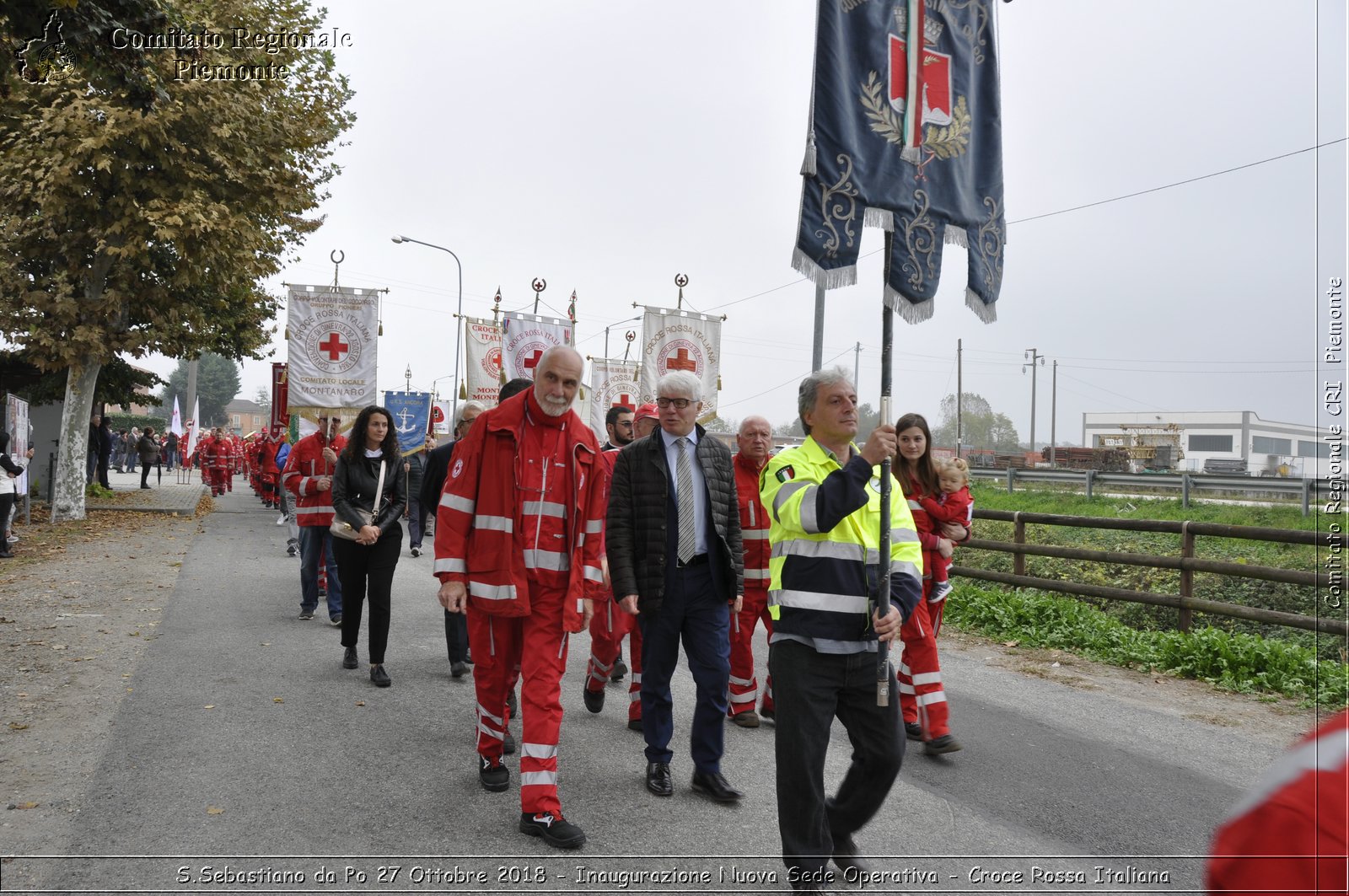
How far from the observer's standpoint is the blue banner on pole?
19.7 metres

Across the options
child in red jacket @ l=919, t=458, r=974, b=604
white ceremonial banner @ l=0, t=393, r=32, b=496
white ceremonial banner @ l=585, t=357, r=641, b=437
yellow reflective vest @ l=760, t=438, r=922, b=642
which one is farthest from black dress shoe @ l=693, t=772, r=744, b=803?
white ceremonial banner @ l=585, t=357, r=641, b=437

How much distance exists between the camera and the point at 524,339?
1565cm

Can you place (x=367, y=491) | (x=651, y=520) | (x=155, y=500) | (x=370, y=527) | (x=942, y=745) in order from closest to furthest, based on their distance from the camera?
(x=651, y=520), (x=942, y=745), (x=370, y=527), (x=367, y=491), (x=155, y=500)

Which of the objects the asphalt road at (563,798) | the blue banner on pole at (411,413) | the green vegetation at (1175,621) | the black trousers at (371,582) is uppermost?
the blue banner on pole at (411,413)

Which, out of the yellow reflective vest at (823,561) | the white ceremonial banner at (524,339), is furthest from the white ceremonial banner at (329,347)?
the yellow reflective vest at (823,561)

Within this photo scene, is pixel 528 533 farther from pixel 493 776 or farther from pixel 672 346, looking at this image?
pixel 672 346

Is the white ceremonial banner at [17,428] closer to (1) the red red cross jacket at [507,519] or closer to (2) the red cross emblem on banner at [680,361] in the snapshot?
(2) the red cross emblem on banner at [680,361]

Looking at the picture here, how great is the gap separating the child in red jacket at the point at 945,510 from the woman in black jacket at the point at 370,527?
3.76 meters

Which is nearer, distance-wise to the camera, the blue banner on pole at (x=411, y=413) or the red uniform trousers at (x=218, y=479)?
the blue banner on pole at (x=411, y=413)

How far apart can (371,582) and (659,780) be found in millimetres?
3151

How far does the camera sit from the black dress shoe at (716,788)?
4.51 metres

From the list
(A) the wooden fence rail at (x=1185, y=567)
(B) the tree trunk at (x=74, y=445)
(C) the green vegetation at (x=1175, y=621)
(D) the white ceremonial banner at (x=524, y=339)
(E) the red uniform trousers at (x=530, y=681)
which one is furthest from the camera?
(B) the tree trunk at (x=74, y=445)

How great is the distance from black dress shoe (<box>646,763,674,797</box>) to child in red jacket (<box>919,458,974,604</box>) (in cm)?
205

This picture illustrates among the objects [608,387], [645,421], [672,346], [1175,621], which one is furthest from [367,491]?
[608,387]
